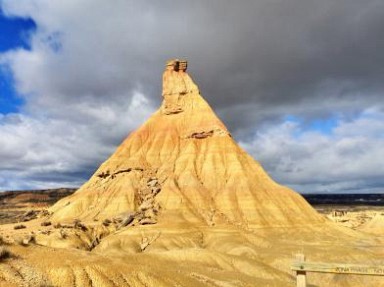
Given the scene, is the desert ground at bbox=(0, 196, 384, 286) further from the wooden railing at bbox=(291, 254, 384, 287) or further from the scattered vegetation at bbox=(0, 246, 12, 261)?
the wooden railing at bbox=(291, 254, 384, 287)

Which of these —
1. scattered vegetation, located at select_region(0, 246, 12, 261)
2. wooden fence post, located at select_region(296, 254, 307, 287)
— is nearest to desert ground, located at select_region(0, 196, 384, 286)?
scattered vegetation, located at select_region(0, 246, 12, 261)

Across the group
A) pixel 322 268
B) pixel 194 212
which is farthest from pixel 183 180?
pixel 322 268

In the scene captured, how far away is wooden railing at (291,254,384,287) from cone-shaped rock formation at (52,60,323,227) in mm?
66993

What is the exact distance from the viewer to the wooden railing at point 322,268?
1761 centimetres

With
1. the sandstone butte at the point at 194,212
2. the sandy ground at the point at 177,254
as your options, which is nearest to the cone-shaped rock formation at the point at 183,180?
the sandstone butte at the point at 194,212

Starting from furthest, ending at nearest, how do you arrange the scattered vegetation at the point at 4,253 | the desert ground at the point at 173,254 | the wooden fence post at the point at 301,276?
the desert ground at the point at 173,254, the scattered vegetation at the point at 4,253, the wooden fence post at the point at 301,276

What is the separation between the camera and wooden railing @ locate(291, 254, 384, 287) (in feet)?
57.8

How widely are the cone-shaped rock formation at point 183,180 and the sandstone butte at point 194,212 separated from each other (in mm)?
218

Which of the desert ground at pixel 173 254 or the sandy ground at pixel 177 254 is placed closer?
the desert ground at pixel 173 254

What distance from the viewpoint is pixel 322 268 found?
18109 mm

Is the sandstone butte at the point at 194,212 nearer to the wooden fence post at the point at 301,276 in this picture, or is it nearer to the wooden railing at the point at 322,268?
the wooden railing at the point at 322,268

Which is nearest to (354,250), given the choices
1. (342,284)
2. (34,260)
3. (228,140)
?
(342,284)

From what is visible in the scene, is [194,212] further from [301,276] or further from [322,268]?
[301,276]

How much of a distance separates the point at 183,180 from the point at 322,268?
80281 millimetres
